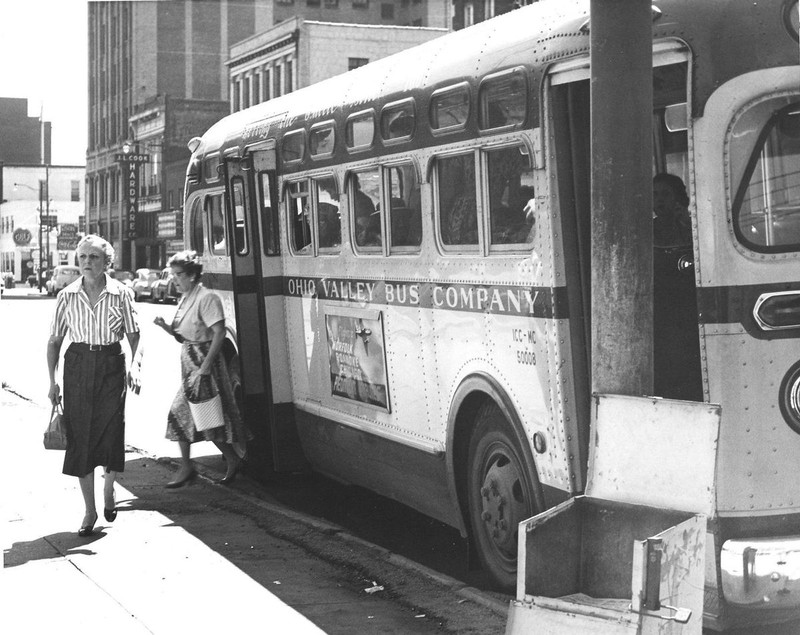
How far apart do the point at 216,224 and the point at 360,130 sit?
3244 mm

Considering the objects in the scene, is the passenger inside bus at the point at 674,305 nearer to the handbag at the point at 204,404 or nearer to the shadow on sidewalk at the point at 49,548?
the shadow on sidewalk at the point at 49,548

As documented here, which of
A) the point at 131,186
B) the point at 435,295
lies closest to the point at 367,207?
the point at 435,295

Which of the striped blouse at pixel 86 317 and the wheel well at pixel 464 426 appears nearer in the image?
the wheel well at pixel 464 426

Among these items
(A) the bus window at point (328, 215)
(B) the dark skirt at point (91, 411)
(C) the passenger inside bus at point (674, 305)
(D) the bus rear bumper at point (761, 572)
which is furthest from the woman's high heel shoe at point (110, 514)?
(D) the bus rear bumper at point (761, 572)

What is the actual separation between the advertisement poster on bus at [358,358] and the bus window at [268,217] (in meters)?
1.20

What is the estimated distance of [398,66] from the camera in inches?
322

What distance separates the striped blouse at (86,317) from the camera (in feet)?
27.8

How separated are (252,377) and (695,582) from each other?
5995 mm

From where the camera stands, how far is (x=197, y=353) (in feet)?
A: 33.2

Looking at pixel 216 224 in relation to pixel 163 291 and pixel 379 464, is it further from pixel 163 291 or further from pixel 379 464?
pixel 163 291

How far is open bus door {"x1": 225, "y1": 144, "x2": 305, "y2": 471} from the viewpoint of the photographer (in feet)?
33.3

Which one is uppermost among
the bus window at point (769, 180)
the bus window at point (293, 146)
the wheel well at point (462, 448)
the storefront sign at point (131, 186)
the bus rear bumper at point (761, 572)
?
the storefront sign at point (131, 186)

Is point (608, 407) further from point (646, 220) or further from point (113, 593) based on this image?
point (113, 593)

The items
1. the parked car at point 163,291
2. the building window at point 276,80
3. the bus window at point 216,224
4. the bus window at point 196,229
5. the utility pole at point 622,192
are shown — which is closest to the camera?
the utility pole at point 622,192
